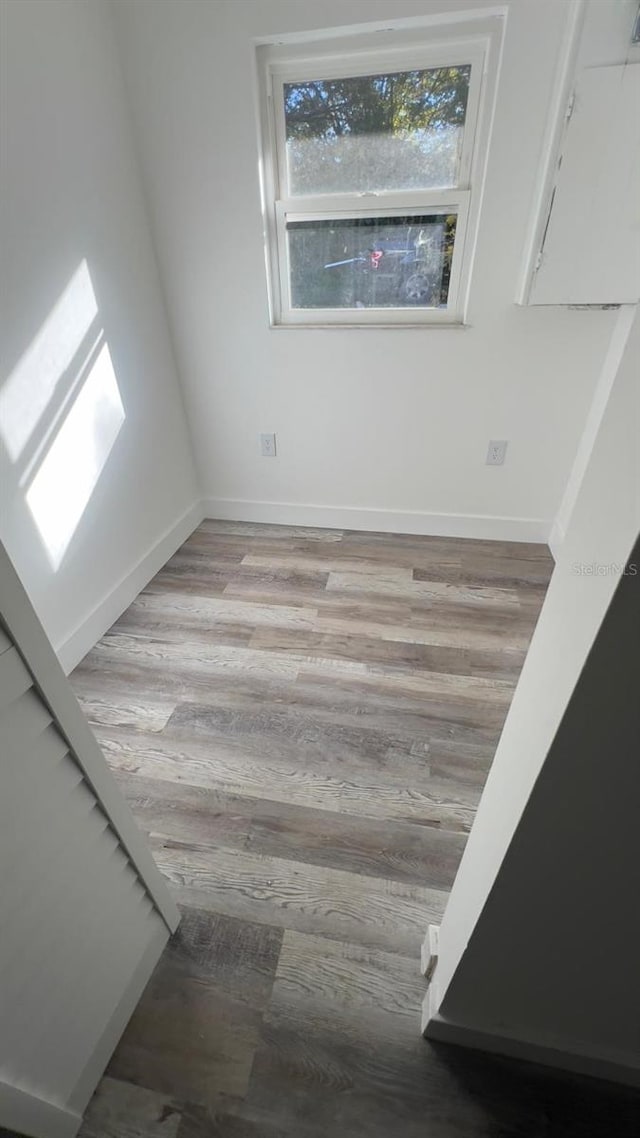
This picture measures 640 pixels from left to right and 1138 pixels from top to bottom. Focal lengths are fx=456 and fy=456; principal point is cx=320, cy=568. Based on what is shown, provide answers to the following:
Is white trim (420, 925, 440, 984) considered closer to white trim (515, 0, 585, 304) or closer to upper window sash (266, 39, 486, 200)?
white trim (515, 0, 585, 304)

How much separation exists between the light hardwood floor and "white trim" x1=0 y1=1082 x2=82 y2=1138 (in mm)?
106

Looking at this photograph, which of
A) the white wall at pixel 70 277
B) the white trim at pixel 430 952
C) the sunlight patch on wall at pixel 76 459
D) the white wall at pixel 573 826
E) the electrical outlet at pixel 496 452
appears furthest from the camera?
the electrical outlet at pixel 496 452

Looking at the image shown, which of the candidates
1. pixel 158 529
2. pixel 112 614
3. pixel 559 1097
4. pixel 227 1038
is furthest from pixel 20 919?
Result: pixel 158 529

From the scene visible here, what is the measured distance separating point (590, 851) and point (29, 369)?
173 cm

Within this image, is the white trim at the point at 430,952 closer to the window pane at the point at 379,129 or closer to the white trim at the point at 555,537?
the white trim at the point at 555,537

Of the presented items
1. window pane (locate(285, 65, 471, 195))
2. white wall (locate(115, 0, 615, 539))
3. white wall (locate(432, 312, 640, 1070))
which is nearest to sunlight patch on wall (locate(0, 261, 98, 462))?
white wall (locate(115, 0, 615, 539))

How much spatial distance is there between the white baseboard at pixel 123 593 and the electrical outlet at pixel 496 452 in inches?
60.1

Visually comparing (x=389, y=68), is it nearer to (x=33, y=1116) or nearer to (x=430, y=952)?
(x=430, y=952)

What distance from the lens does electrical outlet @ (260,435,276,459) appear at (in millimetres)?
2283

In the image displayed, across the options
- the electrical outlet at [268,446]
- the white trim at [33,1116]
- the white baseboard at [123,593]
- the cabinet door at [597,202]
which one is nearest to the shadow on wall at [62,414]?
the white baseboard at [123,593]

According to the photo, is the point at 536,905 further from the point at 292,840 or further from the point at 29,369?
the point at 29,369

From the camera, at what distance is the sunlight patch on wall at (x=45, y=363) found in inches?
52.7

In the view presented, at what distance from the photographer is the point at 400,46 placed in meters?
1.50

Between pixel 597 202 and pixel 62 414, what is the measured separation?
1889mm
